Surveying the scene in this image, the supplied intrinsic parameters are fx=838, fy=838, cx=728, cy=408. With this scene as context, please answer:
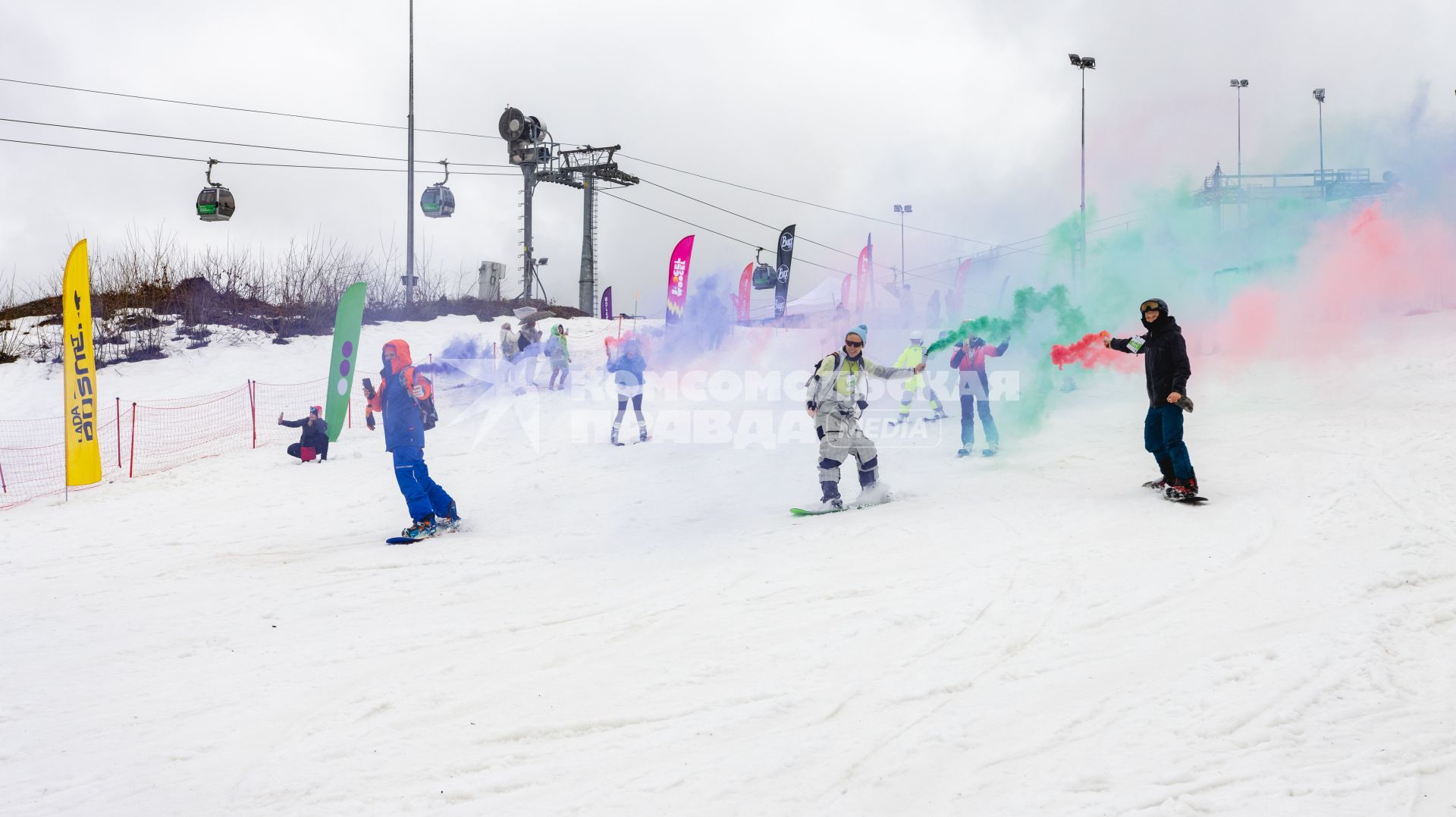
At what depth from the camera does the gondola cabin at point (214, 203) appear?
22406mm

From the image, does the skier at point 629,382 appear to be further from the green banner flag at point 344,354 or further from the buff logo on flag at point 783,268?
the buff logo on flag at point 783,268

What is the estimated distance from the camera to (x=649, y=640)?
4914 millimetres

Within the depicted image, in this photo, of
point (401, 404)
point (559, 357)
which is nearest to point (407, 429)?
point (401, 404)

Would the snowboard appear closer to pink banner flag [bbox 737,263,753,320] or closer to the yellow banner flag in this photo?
the yellow banner flag

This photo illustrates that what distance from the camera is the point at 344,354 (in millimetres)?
15797

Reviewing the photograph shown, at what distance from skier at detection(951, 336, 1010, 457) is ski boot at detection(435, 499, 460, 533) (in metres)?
6.64

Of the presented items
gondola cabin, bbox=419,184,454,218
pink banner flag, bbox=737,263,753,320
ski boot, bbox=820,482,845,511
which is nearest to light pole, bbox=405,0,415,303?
gondola cabin, bbox=419,184,454,218

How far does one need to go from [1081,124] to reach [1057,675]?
31763 millimetres

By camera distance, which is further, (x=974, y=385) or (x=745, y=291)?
(x=745, y=291)

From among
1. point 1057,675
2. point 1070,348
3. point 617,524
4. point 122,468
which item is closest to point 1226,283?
point 1070,348

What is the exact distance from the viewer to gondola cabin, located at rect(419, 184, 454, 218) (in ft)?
94.5

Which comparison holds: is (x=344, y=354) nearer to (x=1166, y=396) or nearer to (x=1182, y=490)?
(x=1166, y=396)

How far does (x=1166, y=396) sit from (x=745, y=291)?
2747 cm

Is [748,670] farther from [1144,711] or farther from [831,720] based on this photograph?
[1144,711]
